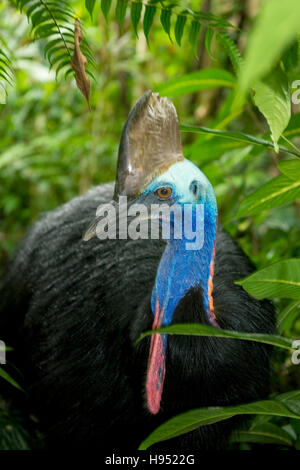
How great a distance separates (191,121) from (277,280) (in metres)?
2.62

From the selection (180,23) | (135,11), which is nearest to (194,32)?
(180,23)

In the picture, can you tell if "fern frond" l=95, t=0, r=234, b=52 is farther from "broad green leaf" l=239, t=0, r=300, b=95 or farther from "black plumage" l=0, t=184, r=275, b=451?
"broad green leaf" l=239, t=0, r=300, b=95

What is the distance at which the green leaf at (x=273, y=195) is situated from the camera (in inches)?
48.1

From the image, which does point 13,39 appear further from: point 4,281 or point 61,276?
point 61,276

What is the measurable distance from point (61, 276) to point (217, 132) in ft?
2.80

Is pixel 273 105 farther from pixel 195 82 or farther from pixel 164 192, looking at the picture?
pixel 195 82

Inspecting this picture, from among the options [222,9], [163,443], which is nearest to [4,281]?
[163,443]

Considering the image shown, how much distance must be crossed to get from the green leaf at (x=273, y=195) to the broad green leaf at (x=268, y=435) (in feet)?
2.07

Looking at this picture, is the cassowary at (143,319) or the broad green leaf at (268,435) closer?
the cassowary at (143,319)

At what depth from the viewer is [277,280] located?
1.03 m

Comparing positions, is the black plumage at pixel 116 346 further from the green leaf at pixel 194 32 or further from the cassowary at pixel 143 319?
the green leaf at pixel 194 32

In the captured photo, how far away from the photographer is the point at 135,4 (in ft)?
4.02

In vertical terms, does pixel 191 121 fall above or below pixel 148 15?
above

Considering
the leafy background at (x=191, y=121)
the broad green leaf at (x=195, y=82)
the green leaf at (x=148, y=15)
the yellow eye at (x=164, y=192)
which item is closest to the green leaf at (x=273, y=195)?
the leafy background at (x=191, y=121)
